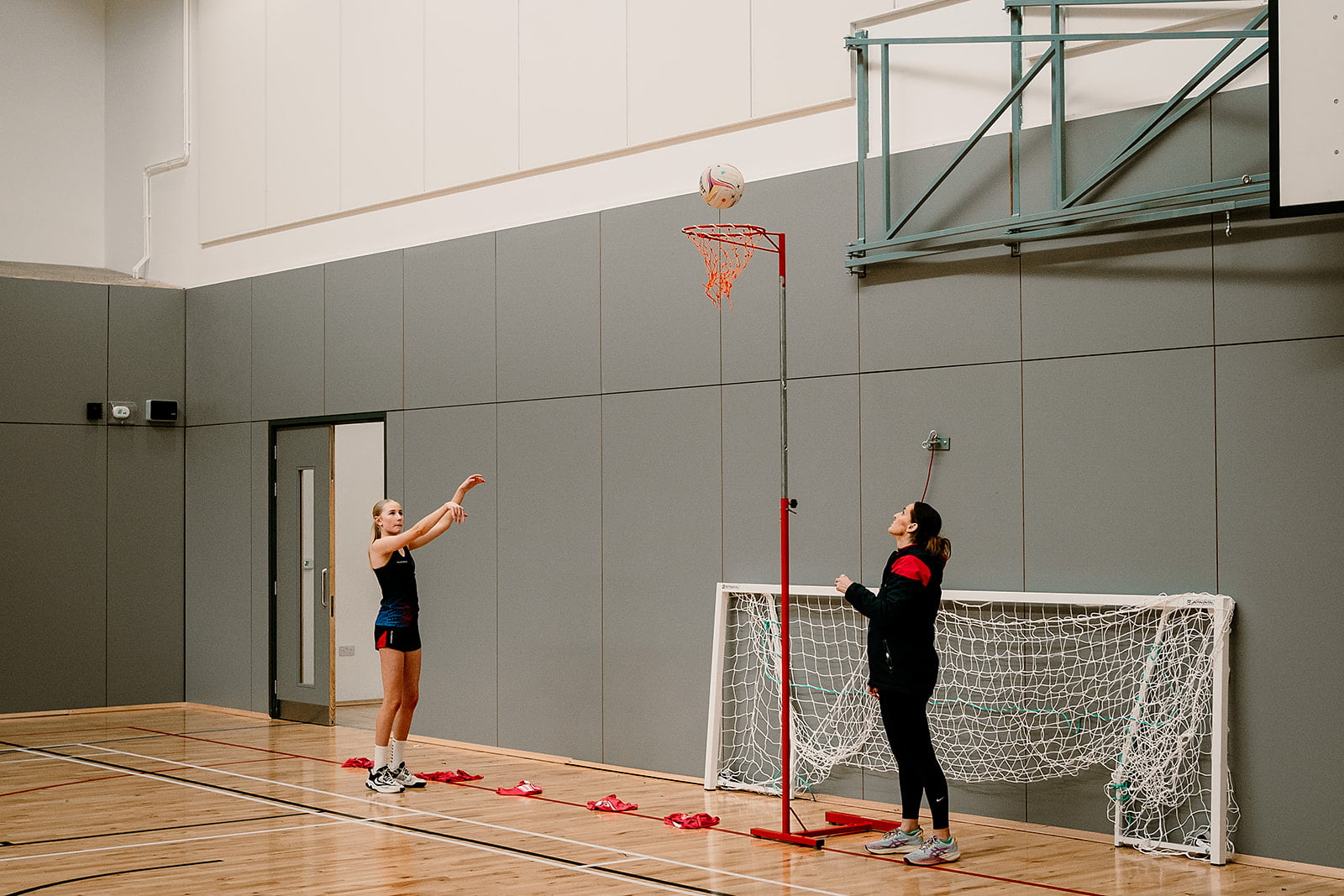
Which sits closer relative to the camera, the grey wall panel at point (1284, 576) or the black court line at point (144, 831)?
the grey wall panel at point (1284, 576)

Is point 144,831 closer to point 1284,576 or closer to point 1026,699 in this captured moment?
point 1026,699

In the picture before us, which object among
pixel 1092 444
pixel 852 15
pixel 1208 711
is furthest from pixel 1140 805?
pixel 852 15

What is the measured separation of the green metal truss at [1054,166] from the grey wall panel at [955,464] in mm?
744

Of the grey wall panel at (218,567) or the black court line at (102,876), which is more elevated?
the grey wall panel at (218,567)

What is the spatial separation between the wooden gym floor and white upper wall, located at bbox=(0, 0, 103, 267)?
612 centimetres

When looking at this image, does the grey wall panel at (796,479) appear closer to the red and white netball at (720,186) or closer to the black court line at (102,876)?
the red and white netball at (720,186)

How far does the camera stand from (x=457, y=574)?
10.5m

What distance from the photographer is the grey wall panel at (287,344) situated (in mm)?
11789

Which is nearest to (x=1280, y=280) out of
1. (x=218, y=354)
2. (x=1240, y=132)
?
(x=1240, y=132)

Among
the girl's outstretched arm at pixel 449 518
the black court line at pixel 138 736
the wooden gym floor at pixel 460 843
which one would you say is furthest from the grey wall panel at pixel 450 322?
the black court line at pixel 138 736

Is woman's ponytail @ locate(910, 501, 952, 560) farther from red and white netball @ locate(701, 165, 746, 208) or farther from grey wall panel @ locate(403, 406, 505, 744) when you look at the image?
grey wall panel @ locate(403, 406, 505, 744)

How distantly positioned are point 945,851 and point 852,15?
485 cm

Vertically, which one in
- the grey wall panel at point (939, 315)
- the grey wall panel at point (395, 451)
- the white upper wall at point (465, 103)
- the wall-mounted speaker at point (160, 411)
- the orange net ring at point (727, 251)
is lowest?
the grey wall panel at point (395, 451)

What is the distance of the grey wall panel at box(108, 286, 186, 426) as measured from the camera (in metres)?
12.9
